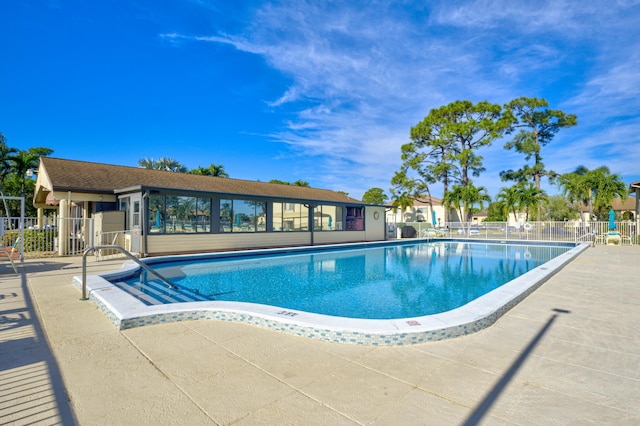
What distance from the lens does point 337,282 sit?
8.62m

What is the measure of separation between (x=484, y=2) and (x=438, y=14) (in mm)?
1844

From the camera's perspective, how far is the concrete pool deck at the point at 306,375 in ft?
7.05

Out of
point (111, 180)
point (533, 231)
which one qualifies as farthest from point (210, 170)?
point (533, 231)

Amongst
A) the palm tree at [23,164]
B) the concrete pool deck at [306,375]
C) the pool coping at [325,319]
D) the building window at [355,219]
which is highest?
the palm tree at [23,164]

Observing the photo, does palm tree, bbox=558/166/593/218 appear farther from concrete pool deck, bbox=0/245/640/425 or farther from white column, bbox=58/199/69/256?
white column, bbox=58/199/69/256

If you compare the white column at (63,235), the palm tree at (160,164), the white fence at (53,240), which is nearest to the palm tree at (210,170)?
the palm tree at (160,164)

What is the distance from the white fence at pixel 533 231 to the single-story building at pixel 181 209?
9.22 metres

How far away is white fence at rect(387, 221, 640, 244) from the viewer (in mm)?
18953

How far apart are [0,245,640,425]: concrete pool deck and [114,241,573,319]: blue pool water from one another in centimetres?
230

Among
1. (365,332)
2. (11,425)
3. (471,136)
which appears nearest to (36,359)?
(11,425)

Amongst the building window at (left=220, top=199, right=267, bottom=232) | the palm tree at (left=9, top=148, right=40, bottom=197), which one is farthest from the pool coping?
the palm tree at (left=9, top=148, right=40, bottom=197)

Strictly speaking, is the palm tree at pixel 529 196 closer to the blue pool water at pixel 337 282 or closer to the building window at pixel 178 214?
the blue pool water at pixel 337 282

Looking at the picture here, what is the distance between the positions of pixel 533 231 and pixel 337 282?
19431 mm

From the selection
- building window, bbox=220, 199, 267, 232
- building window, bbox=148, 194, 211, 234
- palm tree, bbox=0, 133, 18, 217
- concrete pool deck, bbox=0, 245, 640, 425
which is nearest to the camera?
concrete pool deck, bbox=0, 245, 640, 425
